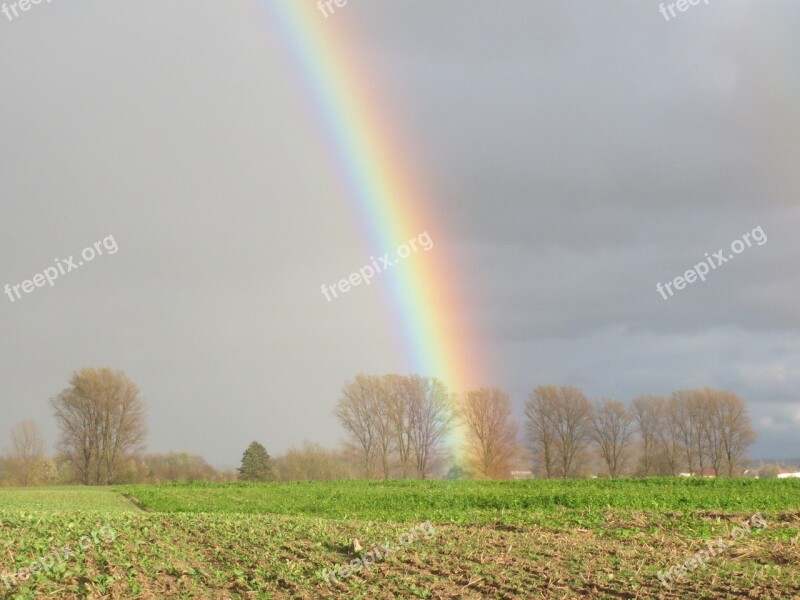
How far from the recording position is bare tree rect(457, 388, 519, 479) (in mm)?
89750

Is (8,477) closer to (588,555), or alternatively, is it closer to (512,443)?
(512,443)

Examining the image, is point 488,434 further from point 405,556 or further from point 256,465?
point 405,556

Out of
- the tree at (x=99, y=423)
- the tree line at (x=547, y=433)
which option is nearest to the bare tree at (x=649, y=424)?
the tree line at (x=547, y=433)

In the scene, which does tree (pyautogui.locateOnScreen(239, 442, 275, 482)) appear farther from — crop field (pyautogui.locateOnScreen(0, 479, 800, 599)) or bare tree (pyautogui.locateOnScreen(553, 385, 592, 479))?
crop field (pyautogui.locateOnScreen(0, 479, 800, 599))

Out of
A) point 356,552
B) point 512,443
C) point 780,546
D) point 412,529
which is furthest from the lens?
point 512,443

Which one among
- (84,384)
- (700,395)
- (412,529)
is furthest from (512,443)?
(412,529)

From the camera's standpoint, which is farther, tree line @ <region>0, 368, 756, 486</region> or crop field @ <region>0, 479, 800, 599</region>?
tree line @ <region>0, 368, 756, 486</region>

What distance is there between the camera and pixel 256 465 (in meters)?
75.8

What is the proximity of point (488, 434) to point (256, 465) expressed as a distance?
2872cm

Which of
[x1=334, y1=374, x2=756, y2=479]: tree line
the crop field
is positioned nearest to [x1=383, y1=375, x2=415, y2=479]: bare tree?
[x1=334, y1=374, x2=756, y2=479]: tree line

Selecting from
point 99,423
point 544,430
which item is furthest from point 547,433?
point 99,423

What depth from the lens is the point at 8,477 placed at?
306 ft

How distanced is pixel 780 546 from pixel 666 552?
274 cm

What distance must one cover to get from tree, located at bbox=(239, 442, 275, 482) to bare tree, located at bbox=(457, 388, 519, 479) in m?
24.8
